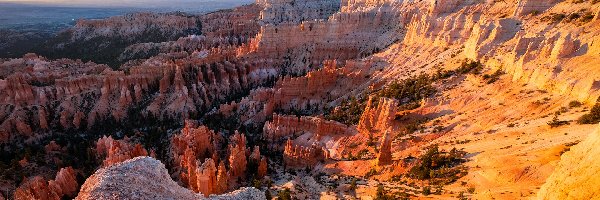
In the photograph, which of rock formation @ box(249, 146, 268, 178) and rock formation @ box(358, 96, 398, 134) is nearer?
rock formation @ box(358, 96, 398, 134)

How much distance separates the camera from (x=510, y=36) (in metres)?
43.0

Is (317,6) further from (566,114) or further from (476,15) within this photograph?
(566,114)

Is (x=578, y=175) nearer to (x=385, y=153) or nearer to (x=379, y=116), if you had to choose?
(x=385, y=153)

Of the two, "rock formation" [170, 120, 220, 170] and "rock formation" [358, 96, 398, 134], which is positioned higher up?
"rock formation" [358, 96, 398, 134]

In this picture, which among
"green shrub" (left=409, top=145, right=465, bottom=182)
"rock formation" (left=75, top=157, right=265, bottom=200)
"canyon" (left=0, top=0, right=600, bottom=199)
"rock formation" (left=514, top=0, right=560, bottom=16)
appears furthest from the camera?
"rock formation" (left=514, top=0, right=560, bottom=16)

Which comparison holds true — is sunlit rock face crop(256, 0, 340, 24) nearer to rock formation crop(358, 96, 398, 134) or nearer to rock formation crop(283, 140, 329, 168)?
rock formation crop(358, 96, 398, 134)

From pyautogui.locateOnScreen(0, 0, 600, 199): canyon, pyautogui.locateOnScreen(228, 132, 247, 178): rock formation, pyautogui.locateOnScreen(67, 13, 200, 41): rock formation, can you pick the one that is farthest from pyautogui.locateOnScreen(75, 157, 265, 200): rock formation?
pyautogui.locateOnScreen(67, 13, 200, 41): rock formation

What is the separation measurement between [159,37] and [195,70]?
246 ft

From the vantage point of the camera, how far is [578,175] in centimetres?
1141

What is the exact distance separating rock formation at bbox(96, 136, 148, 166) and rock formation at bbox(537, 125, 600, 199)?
3769 centimetres

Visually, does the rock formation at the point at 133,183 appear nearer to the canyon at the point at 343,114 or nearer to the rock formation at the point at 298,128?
the canyon at the point at 343,114

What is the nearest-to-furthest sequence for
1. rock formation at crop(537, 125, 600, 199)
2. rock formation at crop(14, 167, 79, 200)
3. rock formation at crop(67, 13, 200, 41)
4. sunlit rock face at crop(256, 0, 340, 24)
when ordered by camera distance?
rock formation at crop(537, 125, 600, 199), rock formation at crop(14, 167, 79, 200), sunlit rock face at crop(256, 0, 340, 24), rock formation at crop(67, 13, 200, 41)

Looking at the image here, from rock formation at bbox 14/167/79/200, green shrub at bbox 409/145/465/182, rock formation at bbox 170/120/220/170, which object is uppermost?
green shrub at bbox 409/145/465/182

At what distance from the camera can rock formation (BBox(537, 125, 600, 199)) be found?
10805mm
